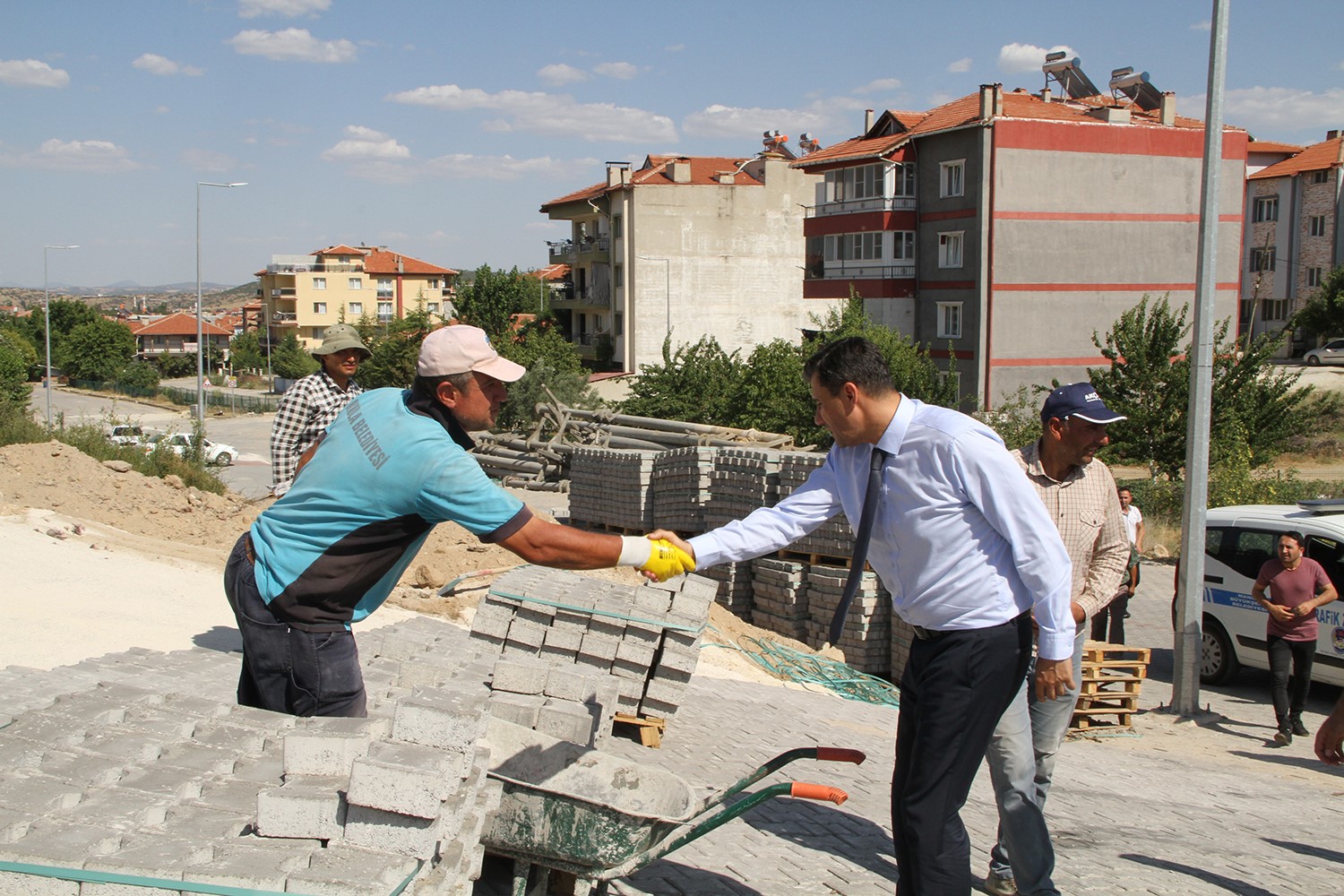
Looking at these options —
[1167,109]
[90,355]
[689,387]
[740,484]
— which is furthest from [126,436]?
[90,355]

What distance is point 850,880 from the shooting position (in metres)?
4.29

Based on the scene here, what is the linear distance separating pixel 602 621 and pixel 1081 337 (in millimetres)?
35678

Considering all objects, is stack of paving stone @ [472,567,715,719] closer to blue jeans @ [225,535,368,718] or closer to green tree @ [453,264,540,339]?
blue jeans @ [225,535,368,718]

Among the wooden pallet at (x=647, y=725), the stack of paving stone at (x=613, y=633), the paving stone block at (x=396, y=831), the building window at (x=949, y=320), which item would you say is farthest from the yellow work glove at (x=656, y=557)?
the building window at (x=949, y=320)

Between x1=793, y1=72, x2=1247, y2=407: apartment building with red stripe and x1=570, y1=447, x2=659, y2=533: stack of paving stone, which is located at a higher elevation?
x1=793, y1=72, x2=1247, y2=407: apartment building with red stripe

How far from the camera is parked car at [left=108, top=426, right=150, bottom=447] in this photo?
15.7 meters

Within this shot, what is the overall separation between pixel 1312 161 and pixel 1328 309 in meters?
10.0

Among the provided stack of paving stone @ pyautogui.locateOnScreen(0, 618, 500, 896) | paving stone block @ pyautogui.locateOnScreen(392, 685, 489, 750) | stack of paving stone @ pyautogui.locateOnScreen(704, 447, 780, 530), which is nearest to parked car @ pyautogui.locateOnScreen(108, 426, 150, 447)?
stack of paving stone @ pyautogui.locateOnScreen(704, 447, 780, 530)

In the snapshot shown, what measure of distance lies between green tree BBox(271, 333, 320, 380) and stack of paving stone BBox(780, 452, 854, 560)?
2866 inches

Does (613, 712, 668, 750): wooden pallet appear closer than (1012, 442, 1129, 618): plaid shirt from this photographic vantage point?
No

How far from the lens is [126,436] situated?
631 inches

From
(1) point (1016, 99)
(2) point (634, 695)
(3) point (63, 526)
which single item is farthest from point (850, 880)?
(1) point (1016, 99)

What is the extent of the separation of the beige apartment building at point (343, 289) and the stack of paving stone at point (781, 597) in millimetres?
83838

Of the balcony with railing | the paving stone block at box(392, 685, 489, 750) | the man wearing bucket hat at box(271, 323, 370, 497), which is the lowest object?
the paving stone block at box(392, 685, 489, 750)
